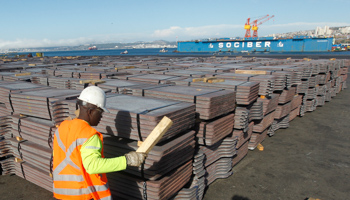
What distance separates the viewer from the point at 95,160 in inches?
90.7

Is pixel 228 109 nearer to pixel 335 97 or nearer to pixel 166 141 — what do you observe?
pixel 166 141

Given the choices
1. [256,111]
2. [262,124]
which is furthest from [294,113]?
[256,111]

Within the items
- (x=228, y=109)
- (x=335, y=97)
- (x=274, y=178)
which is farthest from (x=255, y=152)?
(x=335, y=97)

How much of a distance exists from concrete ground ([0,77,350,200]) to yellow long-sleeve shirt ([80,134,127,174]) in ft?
9.43

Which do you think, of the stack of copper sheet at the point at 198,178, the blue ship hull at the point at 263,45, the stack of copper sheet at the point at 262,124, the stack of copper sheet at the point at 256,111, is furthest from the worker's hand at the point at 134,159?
the blue ship hull at the point at 263,45

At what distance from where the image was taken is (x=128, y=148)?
3.48m

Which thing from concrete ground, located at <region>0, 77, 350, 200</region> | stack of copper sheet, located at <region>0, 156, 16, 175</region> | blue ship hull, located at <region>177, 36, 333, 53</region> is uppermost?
blue ship hull, located at <region>177, 36, 333, 53</region>

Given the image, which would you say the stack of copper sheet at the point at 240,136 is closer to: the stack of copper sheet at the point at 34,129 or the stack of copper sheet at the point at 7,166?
the stack of copper sheet at the point at 34,129

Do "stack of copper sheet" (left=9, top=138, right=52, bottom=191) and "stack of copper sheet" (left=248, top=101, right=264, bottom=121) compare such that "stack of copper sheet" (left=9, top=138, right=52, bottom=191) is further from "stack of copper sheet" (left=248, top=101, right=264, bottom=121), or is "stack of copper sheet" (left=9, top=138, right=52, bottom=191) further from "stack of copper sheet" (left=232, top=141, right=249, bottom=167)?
"stack of copper sheet" (left=248, top=101, right=264, bottom=121)

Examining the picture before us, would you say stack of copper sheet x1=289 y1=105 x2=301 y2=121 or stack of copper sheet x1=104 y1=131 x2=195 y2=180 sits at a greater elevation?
stack of copper sheet x1=104 y1=131 x2=195 y2=180

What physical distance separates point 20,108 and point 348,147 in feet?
29.2

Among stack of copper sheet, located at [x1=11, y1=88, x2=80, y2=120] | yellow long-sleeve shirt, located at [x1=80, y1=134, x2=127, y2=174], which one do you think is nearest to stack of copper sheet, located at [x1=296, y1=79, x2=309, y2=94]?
stack of copper sheet, located at [x1=11, y1=88, x2=80, y2=120]

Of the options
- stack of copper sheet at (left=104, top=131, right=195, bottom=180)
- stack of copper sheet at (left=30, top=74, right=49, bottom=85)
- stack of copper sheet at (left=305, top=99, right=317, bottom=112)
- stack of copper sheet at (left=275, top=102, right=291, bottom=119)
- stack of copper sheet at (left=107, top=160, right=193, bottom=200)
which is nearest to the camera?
stack of copper sheet at (left=104, top=131, right=195, bottom=180)

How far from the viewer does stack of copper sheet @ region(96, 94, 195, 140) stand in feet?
10.9
